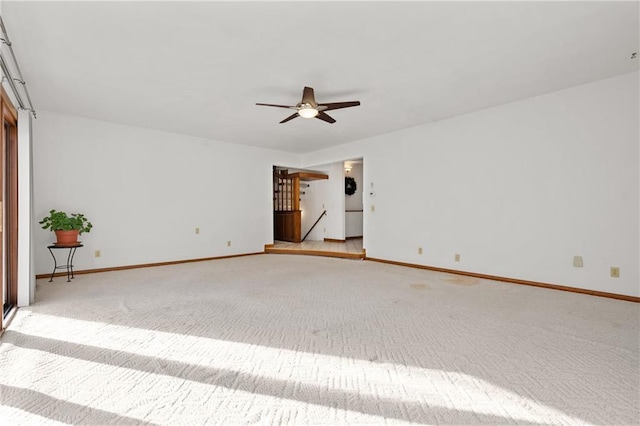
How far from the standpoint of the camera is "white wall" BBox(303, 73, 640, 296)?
11.9ft

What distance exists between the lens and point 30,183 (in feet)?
11.4

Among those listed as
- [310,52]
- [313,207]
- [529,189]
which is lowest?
[313,207]

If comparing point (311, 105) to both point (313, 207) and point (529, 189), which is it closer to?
point (529, 189)

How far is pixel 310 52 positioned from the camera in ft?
9.73

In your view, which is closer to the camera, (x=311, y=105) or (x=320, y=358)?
(x=320, y=358)

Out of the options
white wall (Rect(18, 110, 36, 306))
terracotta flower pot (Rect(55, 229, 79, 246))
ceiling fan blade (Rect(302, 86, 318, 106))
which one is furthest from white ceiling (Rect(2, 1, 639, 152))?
terracotta flower pot (Rect(55, 229, 79, 246))

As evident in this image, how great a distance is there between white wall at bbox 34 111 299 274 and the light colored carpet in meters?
1.67

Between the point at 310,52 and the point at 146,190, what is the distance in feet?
14.0

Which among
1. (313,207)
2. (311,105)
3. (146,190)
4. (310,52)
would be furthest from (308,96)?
(313,207)

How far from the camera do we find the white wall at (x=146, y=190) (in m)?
4.89

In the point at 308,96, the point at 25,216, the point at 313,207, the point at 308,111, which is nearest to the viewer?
the point at 25,216

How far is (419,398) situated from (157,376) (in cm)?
151

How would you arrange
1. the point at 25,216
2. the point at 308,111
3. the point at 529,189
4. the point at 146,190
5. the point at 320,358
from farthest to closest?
1. the point at 146,190
2. the point at 529,189
3. the point at 308,111
4. the point at 25,216
5. the point at 320,358

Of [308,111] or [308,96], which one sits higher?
[308,96]
